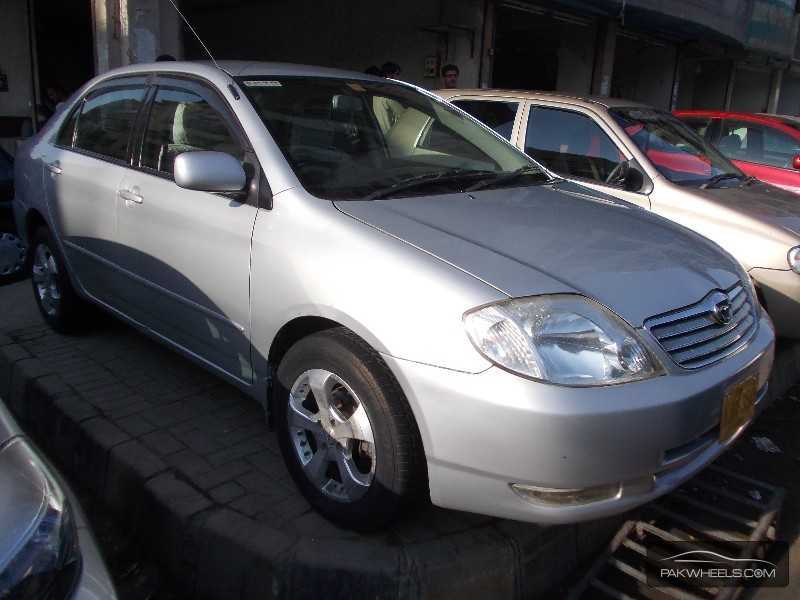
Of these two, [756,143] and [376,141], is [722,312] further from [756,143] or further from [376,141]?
[756,143]

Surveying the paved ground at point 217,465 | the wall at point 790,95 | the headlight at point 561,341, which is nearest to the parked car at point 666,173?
the paved ground at point 217,465

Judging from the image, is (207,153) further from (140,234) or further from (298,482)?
(298,482)

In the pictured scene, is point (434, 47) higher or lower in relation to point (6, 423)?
higher

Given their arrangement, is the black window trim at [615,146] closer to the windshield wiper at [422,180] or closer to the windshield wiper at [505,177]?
the windshield wiper at [505,177]

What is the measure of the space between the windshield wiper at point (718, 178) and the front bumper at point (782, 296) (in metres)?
0.88

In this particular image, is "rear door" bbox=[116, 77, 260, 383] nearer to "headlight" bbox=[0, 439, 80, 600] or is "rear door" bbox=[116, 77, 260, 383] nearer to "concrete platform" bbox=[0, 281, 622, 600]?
"concrete platform" bbox=[0, 281, 622, 600]

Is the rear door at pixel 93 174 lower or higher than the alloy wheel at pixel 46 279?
higher

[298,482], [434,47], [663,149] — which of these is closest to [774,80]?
[434,47]

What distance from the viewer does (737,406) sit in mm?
2424

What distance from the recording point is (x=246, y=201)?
274cm

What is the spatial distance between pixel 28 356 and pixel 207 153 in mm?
2085

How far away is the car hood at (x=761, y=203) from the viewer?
14.5 ft

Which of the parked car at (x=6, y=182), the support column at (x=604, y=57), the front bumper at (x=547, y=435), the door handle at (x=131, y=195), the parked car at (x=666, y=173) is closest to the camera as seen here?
the front bumper at (x=547, y=435)

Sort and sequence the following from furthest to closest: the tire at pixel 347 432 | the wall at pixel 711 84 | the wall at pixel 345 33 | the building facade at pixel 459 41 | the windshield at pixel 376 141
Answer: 1. the wall at pixel 711 84
2. the wall at pixel 345 33
3. the building facade at pixel 459 41
4. the windshield at pixel 376 141
5. the tire at pixel 347 432
